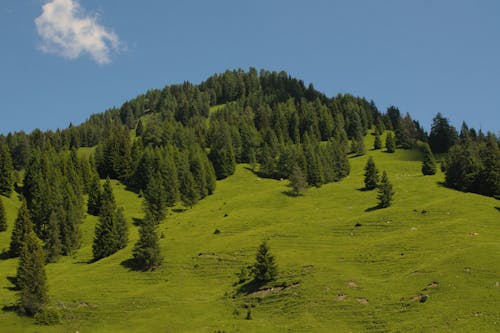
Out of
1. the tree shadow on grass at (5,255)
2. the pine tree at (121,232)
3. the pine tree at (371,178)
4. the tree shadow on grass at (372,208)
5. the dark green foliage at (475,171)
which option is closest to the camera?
the tree shadow on grass at (5,255)

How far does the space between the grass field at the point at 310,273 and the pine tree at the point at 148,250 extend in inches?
94.7

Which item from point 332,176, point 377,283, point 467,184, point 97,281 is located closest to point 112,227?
point 97,281

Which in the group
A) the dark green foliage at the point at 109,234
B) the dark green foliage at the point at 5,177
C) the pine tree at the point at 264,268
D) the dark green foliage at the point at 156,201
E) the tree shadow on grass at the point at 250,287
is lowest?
the tree shadow on grass at the point at 250,287

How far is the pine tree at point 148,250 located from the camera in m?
95.4

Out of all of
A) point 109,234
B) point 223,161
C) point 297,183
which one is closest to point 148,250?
point 109,234

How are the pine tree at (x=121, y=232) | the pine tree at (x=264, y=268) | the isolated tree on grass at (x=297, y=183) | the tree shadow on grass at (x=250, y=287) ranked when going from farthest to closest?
the isolated tree on grass at (x=297, y=183)
the pine tree at (x=121, y=232)
the pine tree at (x=264, y=268)
the tree shadow on grass at (x=250, y=287)

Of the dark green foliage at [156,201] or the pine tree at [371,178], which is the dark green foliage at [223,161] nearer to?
the dark green foliage at [156,201]

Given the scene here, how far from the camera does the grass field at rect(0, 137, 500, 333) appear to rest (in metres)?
63.4

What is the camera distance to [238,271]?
295 ft

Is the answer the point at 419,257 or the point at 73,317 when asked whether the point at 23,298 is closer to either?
the point at 73,317

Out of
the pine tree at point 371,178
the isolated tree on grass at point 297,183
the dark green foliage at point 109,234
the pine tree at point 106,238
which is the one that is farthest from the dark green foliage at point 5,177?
the pine tree at point 371,178

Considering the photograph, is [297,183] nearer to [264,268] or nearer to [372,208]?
[372,208]

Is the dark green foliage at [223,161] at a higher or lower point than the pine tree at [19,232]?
higher

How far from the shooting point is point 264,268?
267 ft
